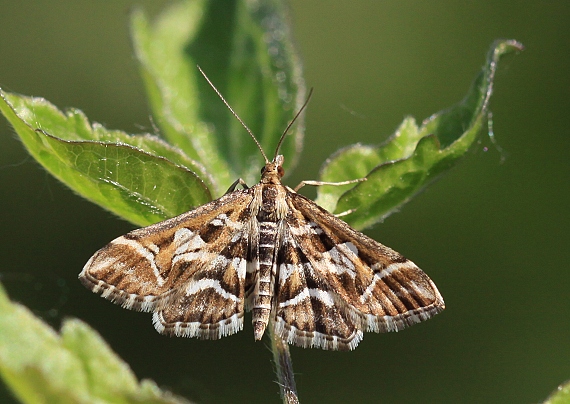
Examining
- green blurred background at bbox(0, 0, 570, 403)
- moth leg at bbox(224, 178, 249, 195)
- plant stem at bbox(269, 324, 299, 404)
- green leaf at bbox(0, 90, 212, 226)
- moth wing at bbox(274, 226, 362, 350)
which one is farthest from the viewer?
green blurred background at bbox(0, 0, 570, 403)

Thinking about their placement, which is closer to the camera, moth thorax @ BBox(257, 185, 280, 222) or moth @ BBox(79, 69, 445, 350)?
moth @ BBox(79, 69, 445, 350)

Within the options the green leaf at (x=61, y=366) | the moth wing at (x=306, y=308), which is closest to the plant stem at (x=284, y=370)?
the moth wing at (x=306, y=308)

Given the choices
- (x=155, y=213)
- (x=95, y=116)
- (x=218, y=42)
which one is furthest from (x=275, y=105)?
(x=95, y=116)

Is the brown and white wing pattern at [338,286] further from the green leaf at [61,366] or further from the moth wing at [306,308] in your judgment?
the green leaf at [61,366]

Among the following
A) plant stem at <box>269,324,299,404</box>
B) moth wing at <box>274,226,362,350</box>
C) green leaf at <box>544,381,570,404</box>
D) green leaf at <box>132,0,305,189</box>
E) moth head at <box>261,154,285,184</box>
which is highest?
green leaf at <box>132,0,305,189</box>

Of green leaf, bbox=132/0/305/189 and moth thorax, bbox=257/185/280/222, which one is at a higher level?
green leaf, bbox=132/0/305/189

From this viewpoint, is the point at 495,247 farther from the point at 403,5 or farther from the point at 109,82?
the point at 109,82

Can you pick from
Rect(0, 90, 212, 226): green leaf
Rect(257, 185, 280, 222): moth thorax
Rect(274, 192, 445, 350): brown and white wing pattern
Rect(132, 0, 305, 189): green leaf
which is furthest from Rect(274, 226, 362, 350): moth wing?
Rect(0, 90, 212, 226): green leaf

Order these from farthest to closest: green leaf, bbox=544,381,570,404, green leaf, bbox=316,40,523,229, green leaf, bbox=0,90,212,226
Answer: green leaf, bbox=316,40,523,229 < green leaf, bbox=0,90,212,226 < green leaf, bbox=544,381,570,404

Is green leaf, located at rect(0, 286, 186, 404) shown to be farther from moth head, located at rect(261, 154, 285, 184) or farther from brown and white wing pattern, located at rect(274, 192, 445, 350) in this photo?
moth head, located at rect(261, 154, 285, 184)
